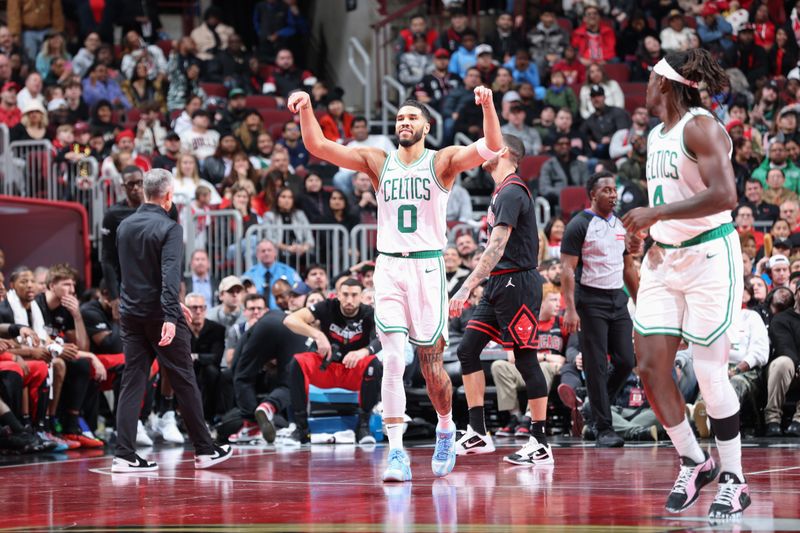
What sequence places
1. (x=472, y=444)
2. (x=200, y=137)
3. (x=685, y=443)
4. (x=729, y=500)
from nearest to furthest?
(x=729, y=500)
(x=685, y=443)
(x=472, y=444)
(x=200, y=137)

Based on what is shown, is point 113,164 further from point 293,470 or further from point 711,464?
point 711,464

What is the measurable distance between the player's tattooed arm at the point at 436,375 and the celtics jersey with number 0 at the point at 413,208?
633mm

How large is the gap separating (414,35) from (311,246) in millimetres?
6759

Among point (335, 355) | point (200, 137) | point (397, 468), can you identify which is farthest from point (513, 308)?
point (200, 137)

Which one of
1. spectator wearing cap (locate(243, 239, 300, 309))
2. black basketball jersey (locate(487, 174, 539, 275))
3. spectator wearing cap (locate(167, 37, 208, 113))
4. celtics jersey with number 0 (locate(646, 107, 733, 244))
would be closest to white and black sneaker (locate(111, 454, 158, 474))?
black basketball jersey (locate(487, 174, 539, 275))

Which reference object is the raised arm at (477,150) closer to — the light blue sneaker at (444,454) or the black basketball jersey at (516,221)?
the black basketball jersey at (516,221)

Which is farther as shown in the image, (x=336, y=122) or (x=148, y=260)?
(x=336, y=122)

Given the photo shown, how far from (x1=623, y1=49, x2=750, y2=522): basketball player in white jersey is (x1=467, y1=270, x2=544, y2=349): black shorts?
2.99m

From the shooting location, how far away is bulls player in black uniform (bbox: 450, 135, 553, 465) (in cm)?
893

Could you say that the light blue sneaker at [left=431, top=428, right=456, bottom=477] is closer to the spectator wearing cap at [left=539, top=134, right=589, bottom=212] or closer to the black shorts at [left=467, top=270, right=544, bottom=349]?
the black shorts at [left=467, top=270, right=544, bottom=349]

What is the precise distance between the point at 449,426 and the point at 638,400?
3987mm

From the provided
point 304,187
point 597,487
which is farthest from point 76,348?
point 597,487

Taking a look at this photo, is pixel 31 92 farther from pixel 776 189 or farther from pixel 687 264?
pixel 687 264

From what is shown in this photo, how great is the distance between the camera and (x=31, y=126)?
1684 centimetres
